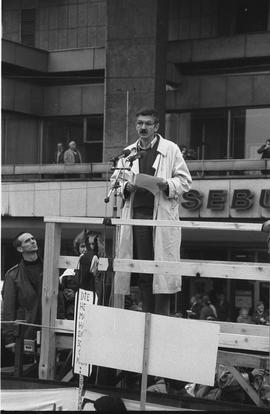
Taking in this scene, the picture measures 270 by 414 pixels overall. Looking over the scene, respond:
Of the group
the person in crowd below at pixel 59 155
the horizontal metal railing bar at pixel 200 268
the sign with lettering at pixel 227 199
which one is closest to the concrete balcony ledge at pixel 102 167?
the sign with lettering at pixel 227 199

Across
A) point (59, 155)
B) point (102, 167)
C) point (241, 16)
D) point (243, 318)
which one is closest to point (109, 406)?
point (243, 318)

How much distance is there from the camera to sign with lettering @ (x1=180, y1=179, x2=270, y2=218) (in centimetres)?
2372

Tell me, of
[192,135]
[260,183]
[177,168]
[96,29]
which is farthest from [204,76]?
[177,168]

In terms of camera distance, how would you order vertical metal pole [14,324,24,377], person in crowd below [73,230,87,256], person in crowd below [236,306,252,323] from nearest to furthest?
1. vertical metal pole [14,324,24,377]
2. person in crowd below [73,230,87,256]
3. person in crowd below [236,306,252,323]

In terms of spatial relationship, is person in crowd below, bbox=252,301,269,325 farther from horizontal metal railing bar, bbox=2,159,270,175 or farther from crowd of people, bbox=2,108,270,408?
horizontal metal railing bar, bbox=2,159,270,175

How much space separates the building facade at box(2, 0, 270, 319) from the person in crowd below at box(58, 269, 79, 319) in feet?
49.2

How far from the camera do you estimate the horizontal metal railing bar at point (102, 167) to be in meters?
24.1

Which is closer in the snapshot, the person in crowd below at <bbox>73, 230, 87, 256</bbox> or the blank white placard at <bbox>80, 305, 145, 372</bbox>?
the blank white placard at <bbox>80, 305, 145, 372</bbox>

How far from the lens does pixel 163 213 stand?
7.58 m

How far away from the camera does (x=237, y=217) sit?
24.2 m

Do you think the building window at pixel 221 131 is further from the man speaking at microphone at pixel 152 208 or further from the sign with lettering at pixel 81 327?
the sign with lettering at pixel 81 327

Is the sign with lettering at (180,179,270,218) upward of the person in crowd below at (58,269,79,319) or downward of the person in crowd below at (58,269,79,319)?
upward

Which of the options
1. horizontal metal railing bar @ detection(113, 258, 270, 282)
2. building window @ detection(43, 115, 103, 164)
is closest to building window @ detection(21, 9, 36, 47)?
building window @ detection(43, 115, 103, 164)

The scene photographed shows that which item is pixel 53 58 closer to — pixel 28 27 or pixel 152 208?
pixel 28 27
